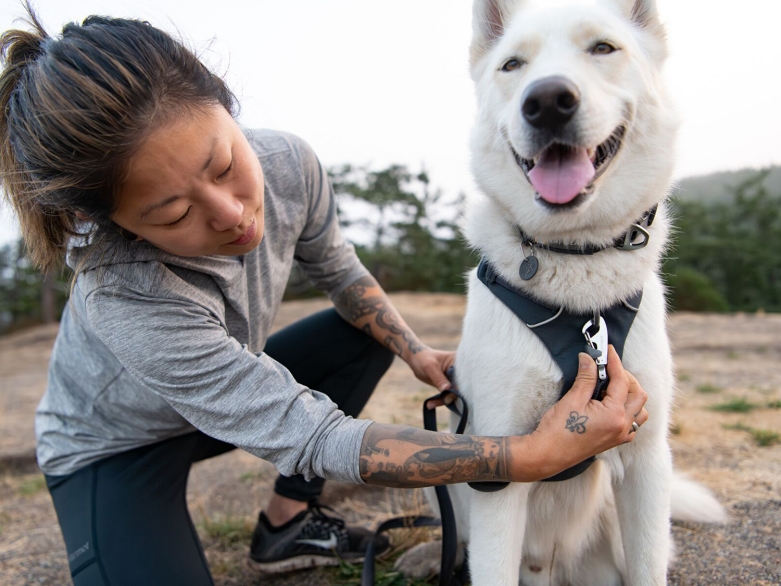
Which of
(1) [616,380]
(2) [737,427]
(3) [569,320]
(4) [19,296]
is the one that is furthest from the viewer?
(4) [19,296]

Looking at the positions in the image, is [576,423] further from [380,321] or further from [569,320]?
[380,321]

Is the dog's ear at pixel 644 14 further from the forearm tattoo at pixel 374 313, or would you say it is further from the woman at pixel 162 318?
the forearm tattoo at pixel 374 313

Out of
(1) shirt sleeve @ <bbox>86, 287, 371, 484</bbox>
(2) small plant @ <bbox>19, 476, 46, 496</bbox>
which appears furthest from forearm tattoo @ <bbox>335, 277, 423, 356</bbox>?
(2) small plant @ <bbox>19, 476, 46, 496</bbox>

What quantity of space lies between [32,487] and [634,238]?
10.9ft

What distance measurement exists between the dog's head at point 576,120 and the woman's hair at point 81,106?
79cm

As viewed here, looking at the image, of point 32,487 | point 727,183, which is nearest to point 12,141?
point 32,487

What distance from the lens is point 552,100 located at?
1.31 meters

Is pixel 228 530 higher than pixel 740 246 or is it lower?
higher

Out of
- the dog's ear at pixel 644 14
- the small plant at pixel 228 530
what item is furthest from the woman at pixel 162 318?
the dog's ear at pixel 644 14

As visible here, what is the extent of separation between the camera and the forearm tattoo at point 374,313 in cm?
221

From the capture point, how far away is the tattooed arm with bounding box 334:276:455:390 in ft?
6.98

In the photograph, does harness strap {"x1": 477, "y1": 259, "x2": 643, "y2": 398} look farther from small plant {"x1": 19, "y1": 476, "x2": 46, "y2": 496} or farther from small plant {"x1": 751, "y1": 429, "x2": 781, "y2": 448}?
small plant {"x1": 19, "y1": 476, "x2": 46, "y2": 496}

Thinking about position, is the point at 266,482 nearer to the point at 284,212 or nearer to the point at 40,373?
the point at 284,212

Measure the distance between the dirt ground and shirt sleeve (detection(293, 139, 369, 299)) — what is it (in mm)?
998
